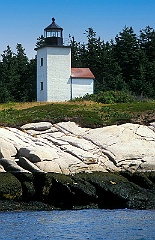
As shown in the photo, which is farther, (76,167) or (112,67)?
(112,67)

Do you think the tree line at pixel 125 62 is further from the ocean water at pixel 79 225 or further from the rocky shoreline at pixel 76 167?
the ocean water at pixel 79 225

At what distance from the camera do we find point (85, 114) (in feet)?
108

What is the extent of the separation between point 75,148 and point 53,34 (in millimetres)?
23000

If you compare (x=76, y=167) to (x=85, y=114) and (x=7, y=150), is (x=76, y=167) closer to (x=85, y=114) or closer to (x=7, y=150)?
(x=7, y=150)

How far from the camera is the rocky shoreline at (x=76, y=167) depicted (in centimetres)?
2267

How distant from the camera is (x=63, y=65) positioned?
48.3 m

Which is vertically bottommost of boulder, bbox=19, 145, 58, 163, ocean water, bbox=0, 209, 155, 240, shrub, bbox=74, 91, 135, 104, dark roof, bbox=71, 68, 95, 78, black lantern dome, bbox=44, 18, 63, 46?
ocean water, bbox=0, 209, 155, 240

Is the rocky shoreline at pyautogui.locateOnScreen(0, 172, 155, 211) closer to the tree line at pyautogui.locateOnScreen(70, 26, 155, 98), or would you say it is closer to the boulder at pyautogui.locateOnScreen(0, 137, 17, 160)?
the boulder at pyautogui.locateOnScreen(0, 137, 17, 160)

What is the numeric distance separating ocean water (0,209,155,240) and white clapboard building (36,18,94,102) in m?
27.1

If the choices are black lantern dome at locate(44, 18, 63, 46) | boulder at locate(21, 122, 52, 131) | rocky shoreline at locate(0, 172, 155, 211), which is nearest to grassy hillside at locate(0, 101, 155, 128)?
boulder at locate(21, 122, 52, 131)

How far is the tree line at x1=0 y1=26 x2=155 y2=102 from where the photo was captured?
63781mm

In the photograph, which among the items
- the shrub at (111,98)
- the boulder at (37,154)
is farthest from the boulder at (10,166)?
the shrub at (111,98)

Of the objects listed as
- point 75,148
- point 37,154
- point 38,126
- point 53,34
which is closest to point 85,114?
point 38,126

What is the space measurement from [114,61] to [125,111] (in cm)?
3629
